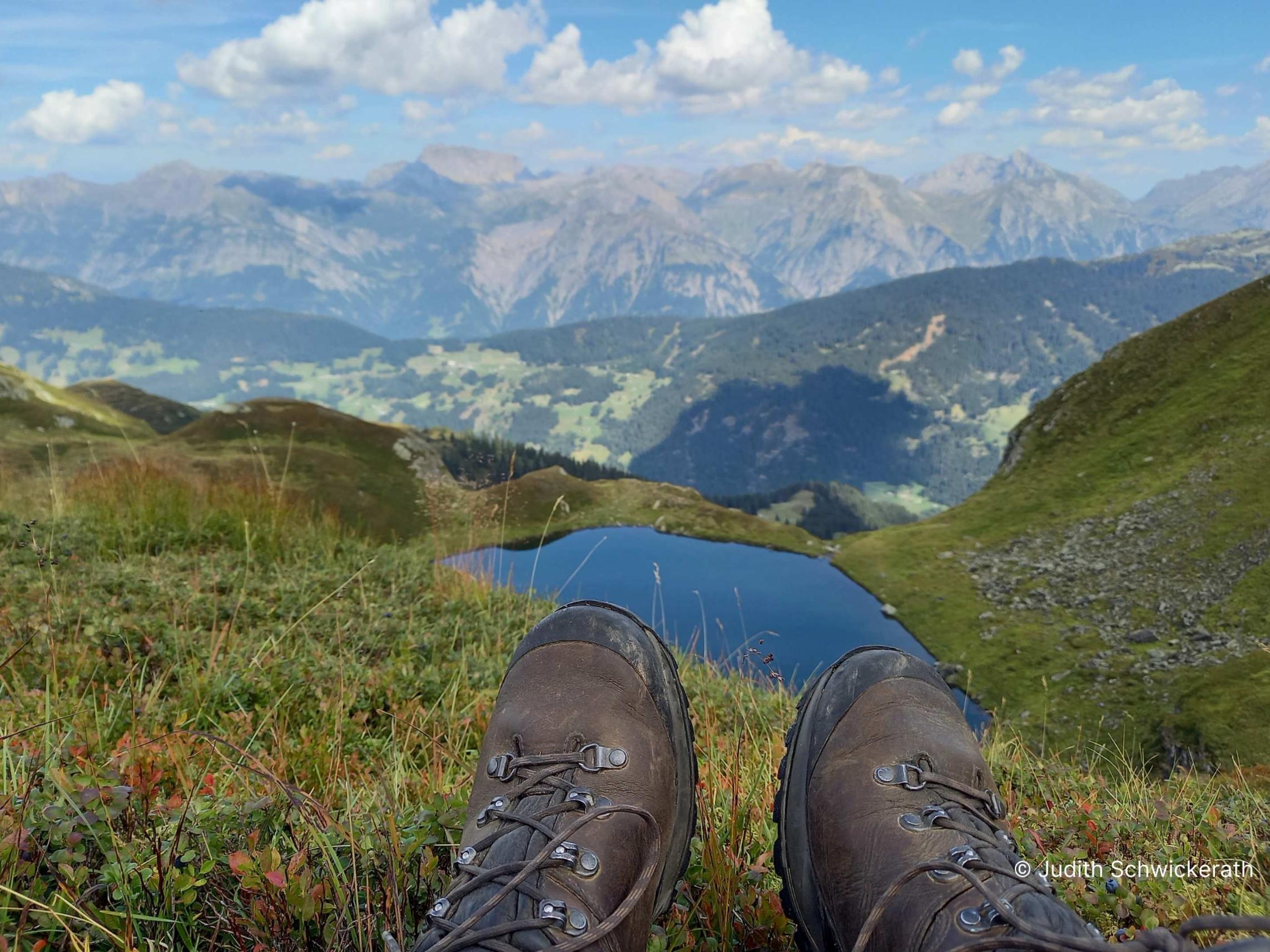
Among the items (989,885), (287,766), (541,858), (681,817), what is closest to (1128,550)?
(989,885)

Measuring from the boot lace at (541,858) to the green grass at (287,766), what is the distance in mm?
165

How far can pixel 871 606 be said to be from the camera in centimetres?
4550

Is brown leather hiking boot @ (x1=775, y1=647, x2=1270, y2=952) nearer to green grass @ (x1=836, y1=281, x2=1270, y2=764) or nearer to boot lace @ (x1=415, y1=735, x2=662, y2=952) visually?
boot lace @ (x1=415, y1=735, x2=662, y2=952)

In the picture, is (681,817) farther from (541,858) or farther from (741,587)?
(741,587)

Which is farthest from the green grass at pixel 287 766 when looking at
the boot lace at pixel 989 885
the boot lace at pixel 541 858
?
the boot lace at pixel 989 885

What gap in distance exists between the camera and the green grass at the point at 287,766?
1776 mm

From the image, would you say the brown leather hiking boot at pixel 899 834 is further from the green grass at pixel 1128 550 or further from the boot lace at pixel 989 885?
the green grass at pixel 1128 550

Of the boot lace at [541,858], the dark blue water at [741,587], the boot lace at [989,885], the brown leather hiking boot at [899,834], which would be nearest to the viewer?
the boot lace at [989,885]

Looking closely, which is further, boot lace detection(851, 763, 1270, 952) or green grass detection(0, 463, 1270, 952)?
green grass detection(0, 463, 1270, 952)

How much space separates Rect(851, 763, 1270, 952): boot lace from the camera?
51.0 inches

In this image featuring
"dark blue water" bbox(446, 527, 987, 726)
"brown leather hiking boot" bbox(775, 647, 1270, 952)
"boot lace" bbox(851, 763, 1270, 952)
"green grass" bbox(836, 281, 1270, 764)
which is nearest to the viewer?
"boot lace" bbox(851, 763, 1270, 952)

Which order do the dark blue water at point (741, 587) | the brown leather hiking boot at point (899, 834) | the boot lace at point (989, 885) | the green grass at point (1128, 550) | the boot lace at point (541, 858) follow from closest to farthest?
the boot lace at point (989, 885), the boot lace at point (541, 858), the brown leather hiking boot at point (899, 834), the green grass at point (1128, 550), the dark blue water at point (741, 587)

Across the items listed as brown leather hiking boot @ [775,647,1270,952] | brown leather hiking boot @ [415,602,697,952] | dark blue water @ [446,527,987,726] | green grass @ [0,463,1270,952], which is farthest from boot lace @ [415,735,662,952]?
dark blue water @ [446,527,987,726]

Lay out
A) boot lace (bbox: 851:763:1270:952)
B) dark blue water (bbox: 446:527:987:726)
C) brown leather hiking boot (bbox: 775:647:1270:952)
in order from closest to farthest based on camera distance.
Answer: boot lace (bbox: 851:763:1270:952) < brown leather hiking boot (bbox: 775:647:1270:952) < dark blue water (bbox: 446:527:987:726)
